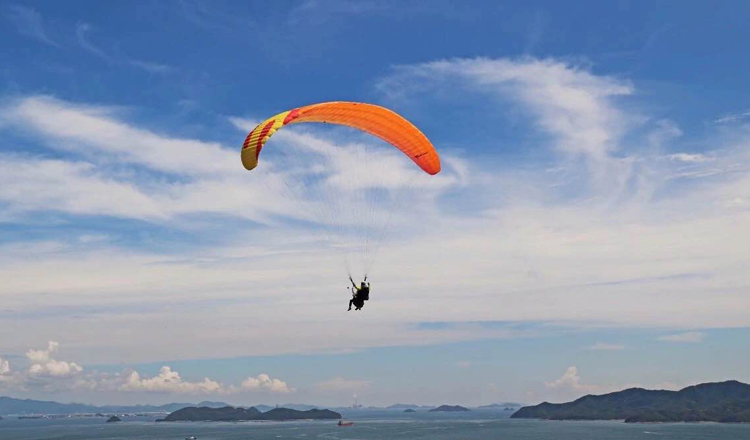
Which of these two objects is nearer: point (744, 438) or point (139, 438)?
point (744, 438)

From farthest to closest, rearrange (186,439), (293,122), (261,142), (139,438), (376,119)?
(139,438) → (186,439) → (376,119) → (293,122) → (261,142)

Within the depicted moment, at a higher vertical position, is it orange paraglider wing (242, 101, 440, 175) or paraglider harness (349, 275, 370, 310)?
orange paraglider wing (242, 101, 440, 175)

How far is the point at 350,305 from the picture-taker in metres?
29.9

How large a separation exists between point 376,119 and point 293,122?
456 centimetres

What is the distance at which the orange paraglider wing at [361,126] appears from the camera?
2736 cm

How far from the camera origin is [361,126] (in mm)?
32188

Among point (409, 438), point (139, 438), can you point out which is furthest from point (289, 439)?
point (139, 438)

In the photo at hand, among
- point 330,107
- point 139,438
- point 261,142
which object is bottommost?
point 139,438

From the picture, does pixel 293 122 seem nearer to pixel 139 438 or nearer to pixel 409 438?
pixel 409 438

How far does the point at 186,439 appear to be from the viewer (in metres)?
179

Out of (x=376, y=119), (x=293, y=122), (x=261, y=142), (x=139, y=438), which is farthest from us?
(x=139, y=438)

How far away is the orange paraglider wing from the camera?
1077 inches

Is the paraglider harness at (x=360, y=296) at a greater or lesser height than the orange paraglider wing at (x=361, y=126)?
lesser

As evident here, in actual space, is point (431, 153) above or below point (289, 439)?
above
